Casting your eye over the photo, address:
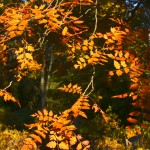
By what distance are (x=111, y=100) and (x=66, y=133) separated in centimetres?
1076

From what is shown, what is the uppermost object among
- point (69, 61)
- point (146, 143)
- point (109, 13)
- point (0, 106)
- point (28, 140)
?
point (109, 13)

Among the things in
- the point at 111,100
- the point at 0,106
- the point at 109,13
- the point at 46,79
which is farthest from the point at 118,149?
the point at 0,106

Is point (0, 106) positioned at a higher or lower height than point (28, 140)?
lower

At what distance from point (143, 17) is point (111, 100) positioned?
5.75 metres

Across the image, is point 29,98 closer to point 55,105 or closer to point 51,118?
point 55,105

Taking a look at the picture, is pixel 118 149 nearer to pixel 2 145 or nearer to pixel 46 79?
pixel 2 145

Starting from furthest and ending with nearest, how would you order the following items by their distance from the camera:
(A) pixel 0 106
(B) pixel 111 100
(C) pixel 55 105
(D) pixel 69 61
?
1. (A) pixel 0 106
2. (C) pixel 55 105
3. (B) pixel 111 100
4. (D) pixel 69 61

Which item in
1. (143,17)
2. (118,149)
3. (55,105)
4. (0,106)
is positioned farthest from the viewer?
(0,106)

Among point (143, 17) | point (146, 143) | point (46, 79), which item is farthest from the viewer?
point (46, 79)

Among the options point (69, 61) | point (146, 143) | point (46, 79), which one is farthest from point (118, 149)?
point (46, 79)

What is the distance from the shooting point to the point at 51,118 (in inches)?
111

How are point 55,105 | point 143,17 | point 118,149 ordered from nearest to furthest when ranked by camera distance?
1. point 118,149
2. point 143,17
3. point 55,105

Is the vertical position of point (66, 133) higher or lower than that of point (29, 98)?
higher

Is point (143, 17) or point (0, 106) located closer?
point (143, 17)
